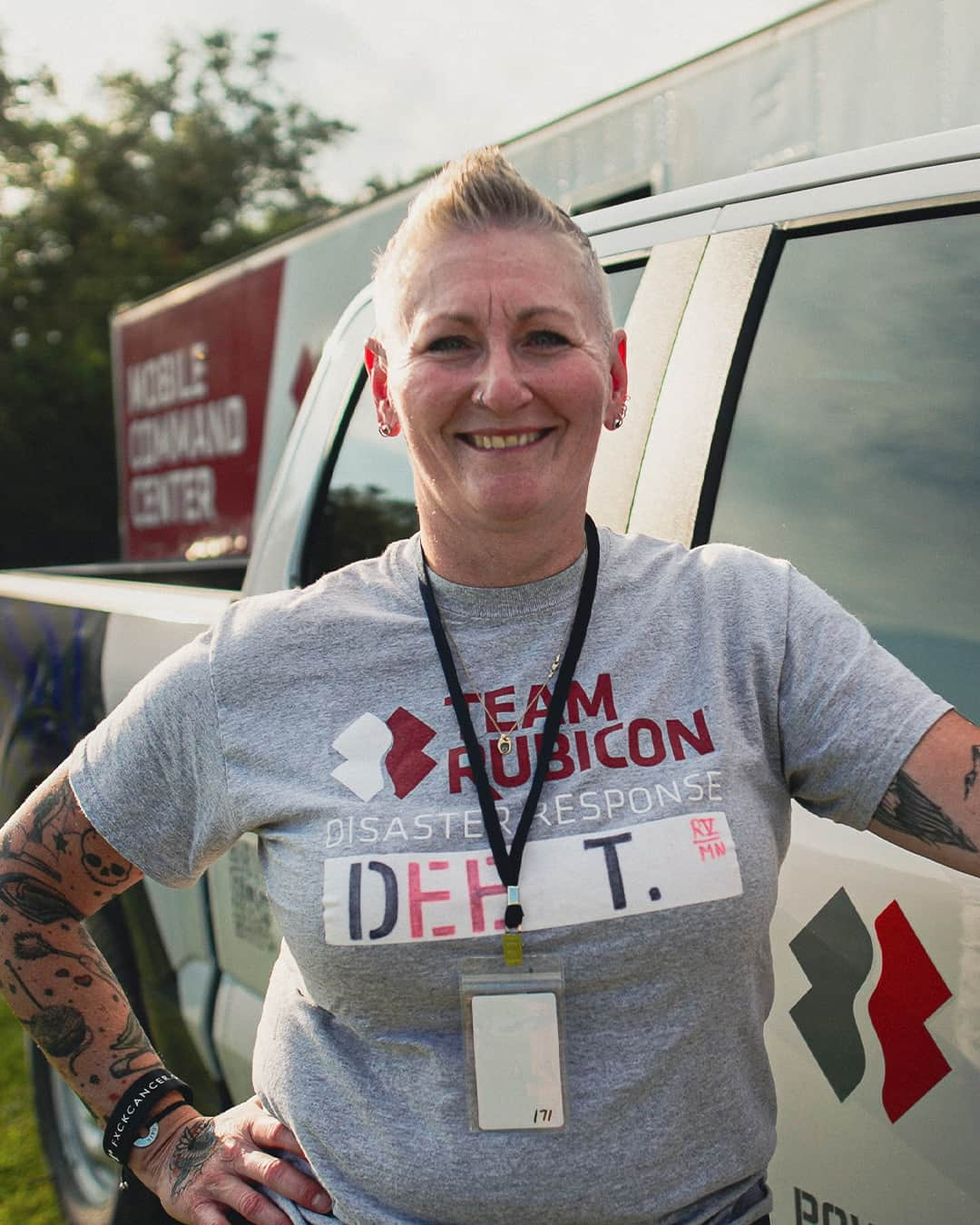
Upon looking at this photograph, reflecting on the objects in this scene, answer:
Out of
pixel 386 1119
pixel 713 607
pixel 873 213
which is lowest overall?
pixel 386 1119

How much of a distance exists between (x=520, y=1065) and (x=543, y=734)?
12.2 inches

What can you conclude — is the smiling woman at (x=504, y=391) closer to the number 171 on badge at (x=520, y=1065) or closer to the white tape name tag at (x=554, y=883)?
the white tape name tag at (x=554, y=883)

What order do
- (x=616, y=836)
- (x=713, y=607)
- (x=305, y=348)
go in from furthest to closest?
(x=305, y=348) < (x=713, y=607) < (x=616, y=836)

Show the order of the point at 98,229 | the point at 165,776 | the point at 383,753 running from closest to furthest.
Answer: the point at 383,753
the point at 165,776
the point at 98,229

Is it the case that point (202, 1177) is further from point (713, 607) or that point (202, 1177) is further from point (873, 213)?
point (873, 213)

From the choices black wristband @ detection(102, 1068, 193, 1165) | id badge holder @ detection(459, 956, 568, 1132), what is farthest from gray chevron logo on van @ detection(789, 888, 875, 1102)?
black wristband @ detection(102, 1068, 193, 1165)

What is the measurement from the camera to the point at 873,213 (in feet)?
5.22

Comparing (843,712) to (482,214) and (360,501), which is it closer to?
(482,214)

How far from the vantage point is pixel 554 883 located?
4.01 ft

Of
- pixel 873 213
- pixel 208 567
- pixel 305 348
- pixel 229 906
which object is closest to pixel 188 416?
pixel 305 348

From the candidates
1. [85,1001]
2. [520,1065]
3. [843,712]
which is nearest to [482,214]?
[843,712]

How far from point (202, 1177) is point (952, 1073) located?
829mm

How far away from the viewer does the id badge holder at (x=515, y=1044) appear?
46.9 inches

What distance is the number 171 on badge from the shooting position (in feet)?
3.90
